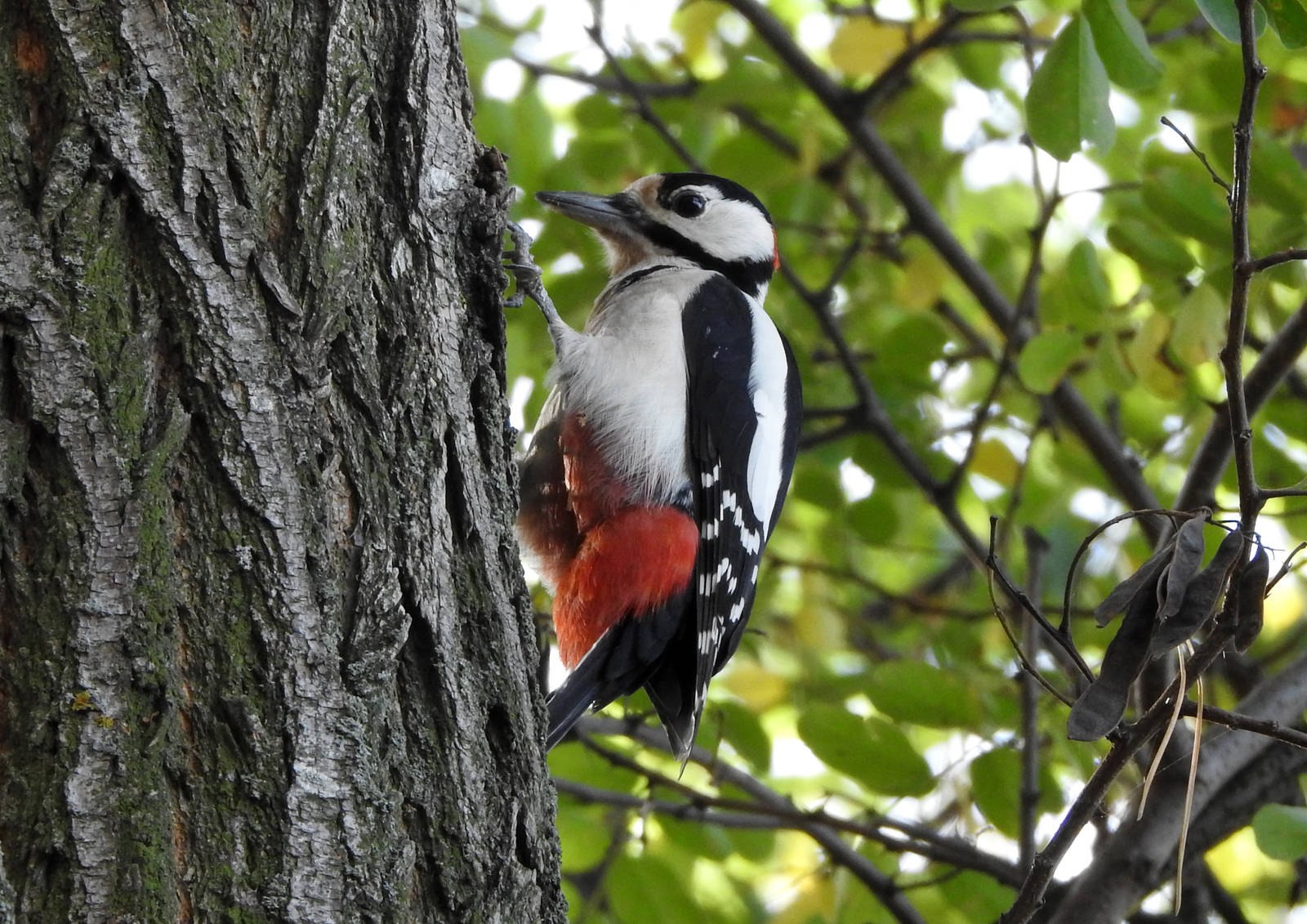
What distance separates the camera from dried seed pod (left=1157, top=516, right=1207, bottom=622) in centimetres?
147

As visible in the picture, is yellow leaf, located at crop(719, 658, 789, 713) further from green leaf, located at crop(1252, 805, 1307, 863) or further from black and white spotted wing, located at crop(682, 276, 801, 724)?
A: green leaf, located at crop(1252, 805, 1307, 863)

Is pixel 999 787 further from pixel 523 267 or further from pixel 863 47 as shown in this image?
pixel 863 47

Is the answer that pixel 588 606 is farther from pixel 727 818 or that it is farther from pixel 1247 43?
pixel 1247 43

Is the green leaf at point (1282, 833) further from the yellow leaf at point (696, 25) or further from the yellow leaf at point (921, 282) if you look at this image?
the yellow leaf at point (696, 25)

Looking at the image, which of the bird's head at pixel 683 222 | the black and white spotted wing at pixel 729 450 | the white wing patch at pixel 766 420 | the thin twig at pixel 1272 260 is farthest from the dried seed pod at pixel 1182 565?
the bird's head at pixel 683 222

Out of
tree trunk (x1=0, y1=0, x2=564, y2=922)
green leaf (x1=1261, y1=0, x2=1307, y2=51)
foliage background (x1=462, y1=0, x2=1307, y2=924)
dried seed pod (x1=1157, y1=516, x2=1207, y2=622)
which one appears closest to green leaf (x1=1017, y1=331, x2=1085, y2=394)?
foliage background (x1=462, y1=0, x2=1307, y2=924)

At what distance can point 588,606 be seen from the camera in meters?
2.96

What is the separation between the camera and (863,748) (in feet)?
9.59

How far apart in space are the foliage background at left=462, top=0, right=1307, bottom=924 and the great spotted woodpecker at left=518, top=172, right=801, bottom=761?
0.25 m

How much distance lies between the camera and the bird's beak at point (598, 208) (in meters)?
3.54

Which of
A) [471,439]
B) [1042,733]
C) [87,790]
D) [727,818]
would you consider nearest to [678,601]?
[727,818]

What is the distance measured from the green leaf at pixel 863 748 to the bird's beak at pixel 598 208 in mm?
1418

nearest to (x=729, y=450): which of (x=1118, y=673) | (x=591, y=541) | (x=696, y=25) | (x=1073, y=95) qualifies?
(x=591, y=541)

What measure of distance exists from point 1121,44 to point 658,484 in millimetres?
1298
